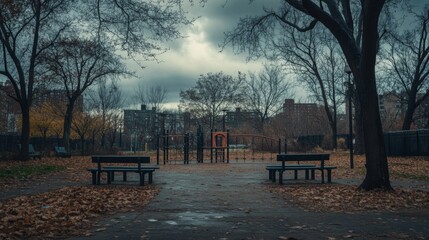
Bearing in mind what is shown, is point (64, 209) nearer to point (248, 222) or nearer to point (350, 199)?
point (248, 222)

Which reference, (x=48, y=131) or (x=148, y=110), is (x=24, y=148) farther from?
(x=148, y=110)

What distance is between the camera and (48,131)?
58.2 meters

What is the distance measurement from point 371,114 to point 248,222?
5.97 m

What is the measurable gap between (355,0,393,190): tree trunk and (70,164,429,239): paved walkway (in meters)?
2.82

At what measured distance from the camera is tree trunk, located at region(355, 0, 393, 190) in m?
11.9

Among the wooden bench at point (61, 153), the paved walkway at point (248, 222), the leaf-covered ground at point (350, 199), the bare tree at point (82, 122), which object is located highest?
the bare tree at point (82, 122)

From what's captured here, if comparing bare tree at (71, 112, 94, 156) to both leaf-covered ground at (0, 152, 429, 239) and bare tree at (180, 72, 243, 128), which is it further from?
leaf-covered ground at (0, 152, 429, 239)

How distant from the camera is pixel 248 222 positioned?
7.72m

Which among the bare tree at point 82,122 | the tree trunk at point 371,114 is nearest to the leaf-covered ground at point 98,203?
the tree trunk at point 371,114

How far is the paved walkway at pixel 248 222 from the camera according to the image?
22.0 feet

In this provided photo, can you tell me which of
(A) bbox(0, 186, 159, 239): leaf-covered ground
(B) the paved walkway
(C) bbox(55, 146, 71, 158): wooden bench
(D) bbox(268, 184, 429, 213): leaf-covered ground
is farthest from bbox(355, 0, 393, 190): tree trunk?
(C) bbox(55, 146, 71, 158): wooden bench

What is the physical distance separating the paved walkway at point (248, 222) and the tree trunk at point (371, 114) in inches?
111

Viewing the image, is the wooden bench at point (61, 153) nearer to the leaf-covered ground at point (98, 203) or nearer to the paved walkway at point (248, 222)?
the leaf-covered ground at point (98, 203)

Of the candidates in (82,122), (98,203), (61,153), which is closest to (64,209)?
(98,203)
